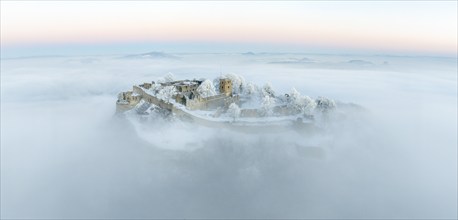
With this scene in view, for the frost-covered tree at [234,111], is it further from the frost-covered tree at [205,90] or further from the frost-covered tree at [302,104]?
the frost-covered tree at [302,104]

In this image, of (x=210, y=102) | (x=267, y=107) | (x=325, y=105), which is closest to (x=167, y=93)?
(x=210, y=102)

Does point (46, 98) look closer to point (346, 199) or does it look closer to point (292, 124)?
point (292, 124)

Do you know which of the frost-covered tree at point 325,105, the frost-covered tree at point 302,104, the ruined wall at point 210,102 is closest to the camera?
the ruined wall at point 210,102

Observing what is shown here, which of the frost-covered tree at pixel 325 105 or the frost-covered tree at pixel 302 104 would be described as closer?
the frost-covered tree at pixel 302 104

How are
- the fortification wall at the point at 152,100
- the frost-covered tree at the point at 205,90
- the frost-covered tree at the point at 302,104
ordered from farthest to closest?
the frost-covered tree at the point at 205,90 < the frost-covered tree at the point at 302,104 < the fortification wall at the point at 152,100

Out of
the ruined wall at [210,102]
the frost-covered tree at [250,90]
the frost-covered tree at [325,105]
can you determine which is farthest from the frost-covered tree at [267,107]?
the frost-covered tree at [250,90]

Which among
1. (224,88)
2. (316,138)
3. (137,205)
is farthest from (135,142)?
(316,138)

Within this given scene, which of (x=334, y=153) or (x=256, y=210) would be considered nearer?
(x=256, y=210)

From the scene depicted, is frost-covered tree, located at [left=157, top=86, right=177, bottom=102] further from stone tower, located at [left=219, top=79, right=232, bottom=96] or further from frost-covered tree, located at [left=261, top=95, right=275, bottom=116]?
frost-covered tree, located at [left=261, top=95, right=275, bottom=116]
